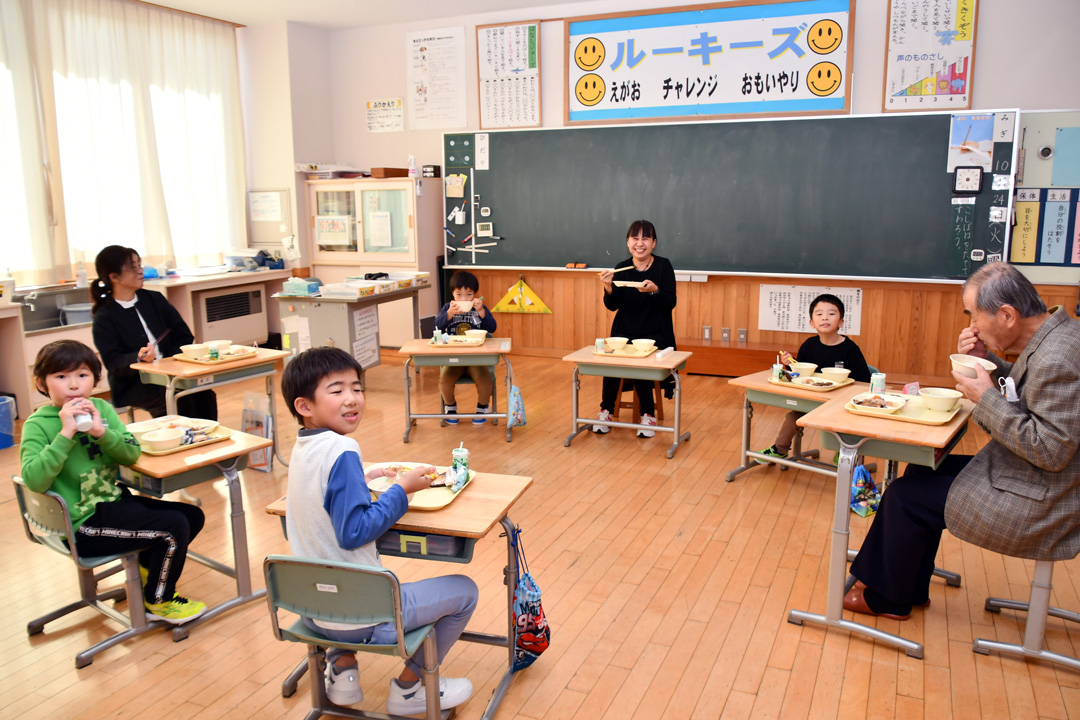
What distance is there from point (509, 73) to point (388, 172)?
56.6 inches

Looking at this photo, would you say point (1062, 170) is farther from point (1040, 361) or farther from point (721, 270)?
point (1040, 361)

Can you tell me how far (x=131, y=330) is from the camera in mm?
3914

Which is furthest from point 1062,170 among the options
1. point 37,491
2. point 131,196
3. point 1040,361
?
point 131,196

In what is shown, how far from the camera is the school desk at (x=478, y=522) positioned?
6.54 ft

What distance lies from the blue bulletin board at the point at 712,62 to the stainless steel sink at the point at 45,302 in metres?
4.23

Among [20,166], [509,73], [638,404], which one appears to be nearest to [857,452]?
[638,404]

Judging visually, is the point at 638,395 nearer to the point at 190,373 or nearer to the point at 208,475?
the point at 190,373

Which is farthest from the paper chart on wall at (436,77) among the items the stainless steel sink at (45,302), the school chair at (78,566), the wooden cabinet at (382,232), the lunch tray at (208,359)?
the school chair at (78,566)

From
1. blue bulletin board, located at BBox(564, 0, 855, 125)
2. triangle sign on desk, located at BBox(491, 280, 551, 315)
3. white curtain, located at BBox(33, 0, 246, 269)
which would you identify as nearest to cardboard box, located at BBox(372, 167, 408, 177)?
white curtain, located at BBox(33, 0, 246, 269)

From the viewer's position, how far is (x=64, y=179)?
5.81 m

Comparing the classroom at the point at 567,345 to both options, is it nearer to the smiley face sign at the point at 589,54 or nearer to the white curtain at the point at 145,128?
the white curtain at the point at 145,128

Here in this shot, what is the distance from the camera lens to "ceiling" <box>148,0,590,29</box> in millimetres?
6449

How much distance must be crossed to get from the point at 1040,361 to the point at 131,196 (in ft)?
21.2

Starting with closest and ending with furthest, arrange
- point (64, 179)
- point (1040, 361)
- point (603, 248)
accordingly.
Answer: point (1040, 361) < point (64, 179) < point (603, 248)
